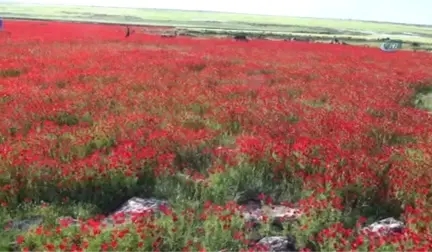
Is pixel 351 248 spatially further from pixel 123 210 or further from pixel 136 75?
pixel 136 75

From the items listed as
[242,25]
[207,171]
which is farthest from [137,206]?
[242,25]

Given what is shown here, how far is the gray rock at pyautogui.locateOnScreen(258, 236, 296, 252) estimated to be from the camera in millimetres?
5641

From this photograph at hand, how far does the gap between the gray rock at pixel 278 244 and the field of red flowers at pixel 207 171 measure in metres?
0.02

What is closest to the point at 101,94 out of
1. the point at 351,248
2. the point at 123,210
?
the point at 123,210

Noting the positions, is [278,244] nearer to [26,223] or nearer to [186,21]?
[26,223]

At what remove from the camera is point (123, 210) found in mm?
6531

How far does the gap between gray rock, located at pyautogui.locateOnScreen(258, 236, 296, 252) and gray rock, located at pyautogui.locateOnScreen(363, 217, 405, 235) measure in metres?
0.95

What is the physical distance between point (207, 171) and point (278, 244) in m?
2.50

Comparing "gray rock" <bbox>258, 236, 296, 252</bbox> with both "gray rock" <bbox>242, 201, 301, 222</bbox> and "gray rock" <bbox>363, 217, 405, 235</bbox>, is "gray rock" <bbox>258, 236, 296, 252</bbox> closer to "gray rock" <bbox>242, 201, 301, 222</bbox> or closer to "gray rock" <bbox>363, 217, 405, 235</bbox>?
"gray rock" <bbox>242, 201, 301, 222</bbox>

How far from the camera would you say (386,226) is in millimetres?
6105

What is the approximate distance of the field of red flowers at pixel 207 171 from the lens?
18.4 feet

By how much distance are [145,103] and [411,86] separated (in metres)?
12.3

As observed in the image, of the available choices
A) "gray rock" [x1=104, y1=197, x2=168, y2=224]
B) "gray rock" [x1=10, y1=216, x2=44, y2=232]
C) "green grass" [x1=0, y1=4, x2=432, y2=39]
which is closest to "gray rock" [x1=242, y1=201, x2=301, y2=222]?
"gray rock" [x1=104, y1=197, x2=168, y2=224]

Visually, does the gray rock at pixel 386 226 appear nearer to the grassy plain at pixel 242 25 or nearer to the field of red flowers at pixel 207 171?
the field of red flowers at pixel 207 171
